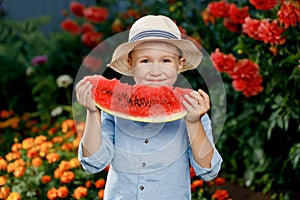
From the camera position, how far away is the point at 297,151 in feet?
14.2

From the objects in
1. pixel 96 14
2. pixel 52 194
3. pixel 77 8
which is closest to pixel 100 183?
pixel 52 194

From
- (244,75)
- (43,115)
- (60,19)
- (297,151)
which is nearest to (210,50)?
(244,75)

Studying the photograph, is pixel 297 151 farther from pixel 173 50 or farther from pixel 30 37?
pixel 30 37

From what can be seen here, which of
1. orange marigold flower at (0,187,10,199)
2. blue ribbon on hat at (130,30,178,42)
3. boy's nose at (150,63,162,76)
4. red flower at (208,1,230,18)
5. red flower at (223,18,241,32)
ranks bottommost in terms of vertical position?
orange marigold flower at (0,187,10,199)

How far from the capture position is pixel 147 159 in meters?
2.62

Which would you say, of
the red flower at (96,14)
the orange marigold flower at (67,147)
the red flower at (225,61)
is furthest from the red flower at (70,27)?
the red flower at (225,61)

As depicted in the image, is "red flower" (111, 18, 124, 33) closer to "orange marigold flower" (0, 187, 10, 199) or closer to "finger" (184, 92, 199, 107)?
"orange marigold flower" (0, 187, 10, 199)

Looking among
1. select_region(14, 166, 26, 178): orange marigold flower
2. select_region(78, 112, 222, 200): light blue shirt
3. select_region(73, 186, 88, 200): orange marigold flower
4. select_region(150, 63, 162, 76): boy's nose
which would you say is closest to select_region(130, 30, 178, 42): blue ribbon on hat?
select_region(150, 63, 162, 76): boy's nose

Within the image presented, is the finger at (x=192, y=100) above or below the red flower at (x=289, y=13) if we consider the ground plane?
above

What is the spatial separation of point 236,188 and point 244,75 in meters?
1.13

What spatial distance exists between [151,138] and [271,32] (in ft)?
5.93

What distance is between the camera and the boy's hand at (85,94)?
7.96 feet

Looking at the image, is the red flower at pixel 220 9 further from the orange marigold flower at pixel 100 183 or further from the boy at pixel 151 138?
the boy at pixel 151 138

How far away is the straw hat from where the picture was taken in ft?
8.25
